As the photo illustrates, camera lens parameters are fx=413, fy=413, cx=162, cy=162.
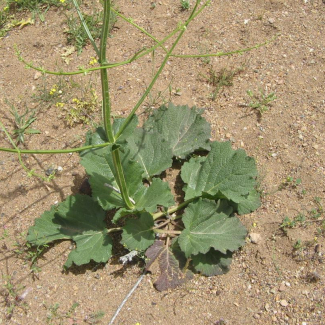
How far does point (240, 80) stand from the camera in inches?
168

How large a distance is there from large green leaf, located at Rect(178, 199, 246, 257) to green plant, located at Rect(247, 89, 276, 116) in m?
1.24

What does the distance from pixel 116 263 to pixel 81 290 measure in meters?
0.35

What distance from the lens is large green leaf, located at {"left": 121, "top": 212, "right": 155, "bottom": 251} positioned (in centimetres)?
318

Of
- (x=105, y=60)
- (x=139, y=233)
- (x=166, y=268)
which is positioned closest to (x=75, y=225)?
(x=139, y=233)

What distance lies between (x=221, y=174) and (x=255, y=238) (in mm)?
596

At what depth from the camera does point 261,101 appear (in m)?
4.10

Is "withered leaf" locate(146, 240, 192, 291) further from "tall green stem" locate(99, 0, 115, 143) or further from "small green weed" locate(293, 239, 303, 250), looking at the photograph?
"tall green stem" locate(99, 0, 115, 143)

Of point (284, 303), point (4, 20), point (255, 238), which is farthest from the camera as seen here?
point (4, 20)

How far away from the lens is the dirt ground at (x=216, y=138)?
10.6 ft

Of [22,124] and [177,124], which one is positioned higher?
[22,124]

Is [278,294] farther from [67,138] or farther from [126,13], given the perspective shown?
[126,13]

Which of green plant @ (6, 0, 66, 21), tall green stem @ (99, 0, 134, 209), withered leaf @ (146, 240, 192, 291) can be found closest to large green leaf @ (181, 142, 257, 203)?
withered leaf @ (146, 240, 192, 291)

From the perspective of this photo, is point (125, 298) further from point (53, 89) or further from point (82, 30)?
point (82, 30)

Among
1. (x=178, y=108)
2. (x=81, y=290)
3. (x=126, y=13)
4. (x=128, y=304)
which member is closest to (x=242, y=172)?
(x=178, y=108)
